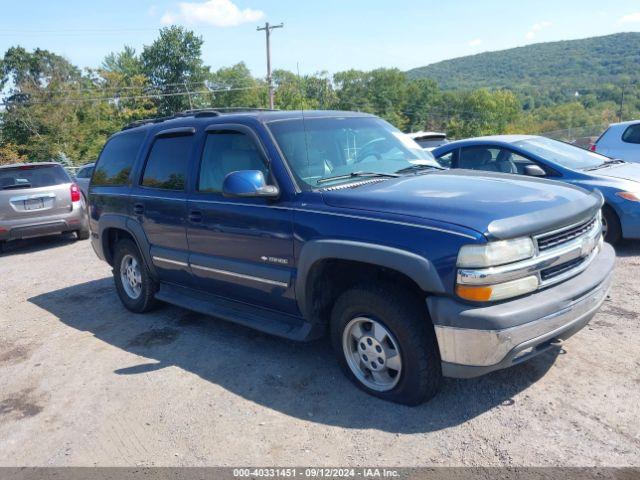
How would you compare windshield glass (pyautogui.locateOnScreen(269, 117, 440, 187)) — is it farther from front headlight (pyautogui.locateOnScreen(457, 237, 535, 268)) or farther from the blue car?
the blue car

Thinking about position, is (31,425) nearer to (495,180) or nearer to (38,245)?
(495,180)

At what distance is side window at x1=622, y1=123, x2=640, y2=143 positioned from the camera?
31.6 ft

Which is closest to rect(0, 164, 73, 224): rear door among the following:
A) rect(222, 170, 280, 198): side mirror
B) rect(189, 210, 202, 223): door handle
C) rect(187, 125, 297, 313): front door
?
rect(187, 125, 297, 313): front door

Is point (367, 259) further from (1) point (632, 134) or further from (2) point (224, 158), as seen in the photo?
(1) point (632, 134)

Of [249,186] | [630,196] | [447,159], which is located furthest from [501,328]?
[447,159]

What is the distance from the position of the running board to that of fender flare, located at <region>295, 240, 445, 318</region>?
6.6 inches

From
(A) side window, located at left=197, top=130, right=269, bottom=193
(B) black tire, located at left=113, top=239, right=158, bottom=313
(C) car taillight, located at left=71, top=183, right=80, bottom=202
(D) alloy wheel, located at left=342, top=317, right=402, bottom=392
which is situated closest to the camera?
(D) alloy wheel, located at left=342, top=317, right=402, bottom=392

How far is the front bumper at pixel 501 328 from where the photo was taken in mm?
3014

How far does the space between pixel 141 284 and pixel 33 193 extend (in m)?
5.51

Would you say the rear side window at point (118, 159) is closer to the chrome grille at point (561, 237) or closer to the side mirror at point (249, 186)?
the side mirror at point (249, 186)

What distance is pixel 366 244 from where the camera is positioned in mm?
3379

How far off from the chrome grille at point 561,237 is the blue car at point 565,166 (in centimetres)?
291

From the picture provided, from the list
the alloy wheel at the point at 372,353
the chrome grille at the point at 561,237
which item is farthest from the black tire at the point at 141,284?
the chrome grille at the point at 561,237

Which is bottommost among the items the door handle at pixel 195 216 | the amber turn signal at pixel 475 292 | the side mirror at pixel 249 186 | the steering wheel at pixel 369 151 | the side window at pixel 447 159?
the amber turn signal at pixel 475 292
